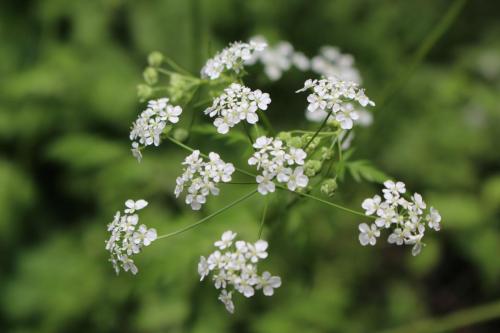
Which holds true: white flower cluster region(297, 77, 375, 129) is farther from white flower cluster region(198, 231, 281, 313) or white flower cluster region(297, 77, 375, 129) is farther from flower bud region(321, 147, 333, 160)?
white flower cluster region(198, 231, 281, 313)

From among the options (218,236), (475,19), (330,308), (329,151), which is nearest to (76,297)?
(218,236)

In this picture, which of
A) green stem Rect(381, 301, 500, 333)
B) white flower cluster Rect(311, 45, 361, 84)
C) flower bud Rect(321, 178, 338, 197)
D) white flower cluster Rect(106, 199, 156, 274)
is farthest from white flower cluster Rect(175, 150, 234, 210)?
green stem Rect(381, 301, 500, 333)

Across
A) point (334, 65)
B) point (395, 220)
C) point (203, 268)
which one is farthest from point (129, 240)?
point (334, 65)

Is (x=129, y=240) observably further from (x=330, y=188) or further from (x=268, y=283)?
(x=330, y=188)

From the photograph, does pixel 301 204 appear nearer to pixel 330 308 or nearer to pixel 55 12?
pixel 330 308

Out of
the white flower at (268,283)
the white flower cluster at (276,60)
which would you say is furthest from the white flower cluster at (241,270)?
the white flower cluster at (276,60)

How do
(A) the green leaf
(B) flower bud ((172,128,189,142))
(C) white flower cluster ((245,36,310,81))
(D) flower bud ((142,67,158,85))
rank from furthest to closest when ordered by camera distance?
(C) white flower cluster ((245,36,310,81))
(D) flower bud ((142,67,158,85))
(B) flower bud ((172,128,189,142))
(A) the green leaf
